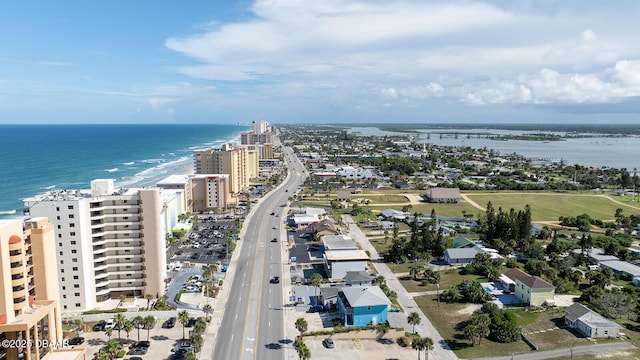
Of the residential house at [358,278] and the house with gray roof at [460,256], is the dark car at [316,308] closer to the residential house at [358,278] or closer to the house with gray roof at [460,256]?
the residential house at [358,278]

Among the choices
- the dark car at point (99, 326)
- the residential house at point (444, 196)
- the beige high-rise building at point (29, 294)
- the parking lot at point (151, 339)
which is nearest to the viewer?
the beige high-rise building at point (29, 294)

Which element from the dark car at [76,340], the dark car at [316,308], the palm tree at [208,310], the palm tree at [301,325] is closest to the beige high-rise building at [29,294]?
the dark car at [76,340]

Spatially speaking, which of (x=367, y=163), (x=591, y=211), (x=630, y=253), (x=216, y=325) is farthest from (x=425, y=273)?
(x=367, y=163)

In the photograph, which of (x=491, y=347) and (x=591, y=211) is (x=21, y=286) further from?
(x=591, y=211)

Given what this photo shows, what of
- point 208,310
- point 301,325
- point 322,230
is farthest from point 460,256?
point 208,310

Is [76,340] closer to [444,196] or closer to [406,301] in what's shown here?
[406,301]
